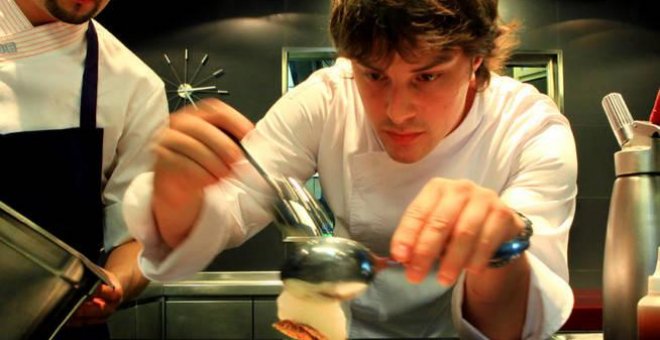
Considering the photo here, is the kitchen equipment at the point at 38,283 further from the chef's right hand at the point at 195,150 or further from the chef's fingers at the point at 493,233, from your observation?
the chef's fingers at the point at 493,233

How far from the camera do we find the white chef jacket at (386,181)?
76 cm

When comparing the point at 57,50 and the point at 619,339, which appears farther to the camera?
the point at 57,50

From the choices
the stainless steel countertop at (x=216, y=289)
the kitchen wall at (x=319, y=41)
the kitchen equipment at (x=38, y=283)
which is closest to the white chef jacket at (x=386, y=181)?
the kitchen equipment at (x=38, y=283)

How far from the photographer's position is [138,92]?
1.20m

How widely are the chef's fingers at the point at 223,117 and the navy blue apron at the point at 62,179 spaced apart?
0.52m

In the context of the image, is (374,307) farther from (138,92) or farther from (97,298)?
(138,92)

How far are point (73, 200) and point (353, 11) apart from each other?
0.59 metres

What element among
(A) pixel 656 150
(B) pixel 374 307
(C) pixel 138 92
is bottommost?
(B) pixel 374 307

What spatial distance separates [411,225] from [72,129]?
764 mm

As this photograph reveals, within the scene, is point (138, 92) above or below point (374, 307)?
above

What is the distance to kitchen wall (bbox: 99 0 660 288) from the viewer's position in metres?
3.31

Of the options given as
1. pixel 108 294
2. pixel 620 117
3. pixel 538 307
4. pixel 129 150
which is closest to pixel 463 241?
pixel 538 307

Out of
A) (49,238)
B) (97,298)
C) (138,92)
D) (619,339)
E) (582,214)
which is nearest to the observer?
(49,238)

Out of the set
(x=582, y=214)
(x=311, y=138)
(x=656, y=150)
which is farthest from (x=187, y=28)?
(x=656, y=150)
